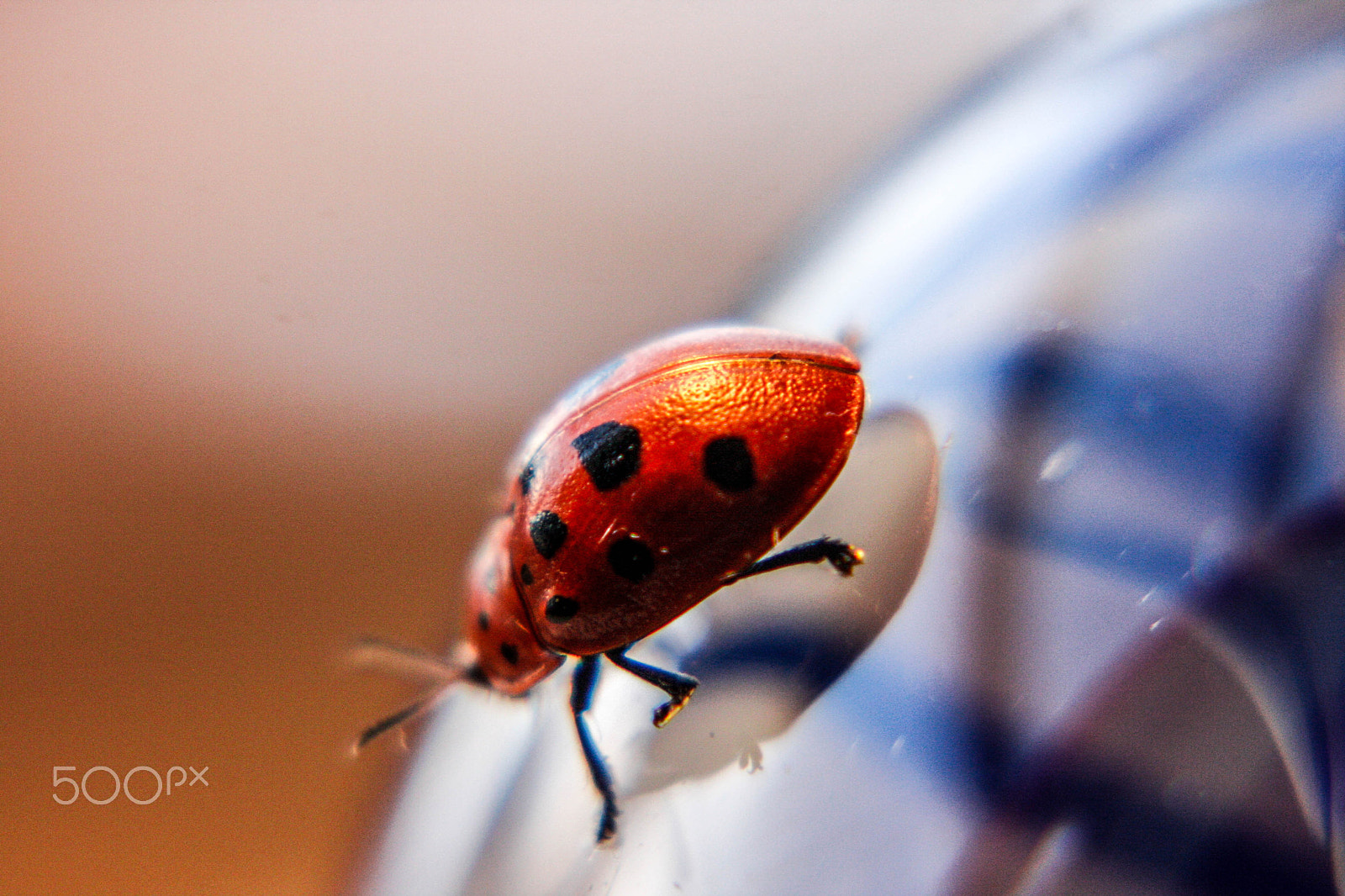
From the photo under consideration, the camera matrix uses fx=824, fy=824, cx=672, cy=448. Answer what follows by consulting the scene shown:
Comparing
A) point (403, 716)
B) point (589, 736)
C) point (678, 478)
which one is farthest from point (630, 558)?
point (403, 716)

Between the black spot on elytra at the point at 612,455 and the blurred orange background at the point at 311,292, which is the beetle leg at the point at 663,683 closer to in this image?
the black spot on elytra at the point at 612,455

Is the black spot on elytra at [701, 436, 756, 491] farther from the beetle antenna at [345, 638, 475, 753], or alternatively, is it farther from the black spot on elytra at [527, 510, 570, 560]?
the beetle antenna at [345, 638, 475, 753]

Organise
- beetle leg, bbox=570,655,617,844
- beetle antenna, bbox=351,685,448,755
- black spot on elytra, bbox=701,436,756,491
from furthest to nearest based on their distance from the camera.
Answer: beetle antenna, bbox=351,685,448,755, beetle leg, bbox=570,655,617,844, black spot on elytra, bbox=701,436,756,491

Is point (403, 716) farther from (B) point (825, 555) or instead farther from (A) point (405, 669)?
(B) point (825, 555)

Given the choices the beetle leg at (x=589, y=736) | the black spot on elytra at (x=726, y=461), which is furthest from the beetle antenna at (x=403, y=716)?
the black spot on elytra at (x=726, y=461)

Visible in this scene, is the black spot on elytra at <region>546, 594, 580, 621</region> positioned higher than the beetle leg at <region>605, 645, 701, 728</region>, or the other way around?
the black spot on elytra at <region>546, 594, 580, 621</region>

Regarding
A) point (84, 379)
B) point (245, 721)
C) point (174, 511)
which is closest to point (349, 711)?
point (245, 721)

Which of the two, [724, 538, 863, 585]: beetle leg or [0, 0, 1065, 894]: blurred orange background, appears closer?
[724, 538, 863, 585]: beetle leg

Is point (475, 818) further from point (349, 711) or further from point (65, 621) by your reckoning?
point (65, 621)

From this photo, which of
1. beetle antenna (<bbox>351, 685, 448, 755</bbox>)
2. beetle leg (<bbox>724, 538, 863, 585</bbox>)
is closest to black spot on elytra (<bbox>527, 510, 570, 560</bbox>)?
beetle leg (<bbox>724, 538, 863, 585</bbox>)
